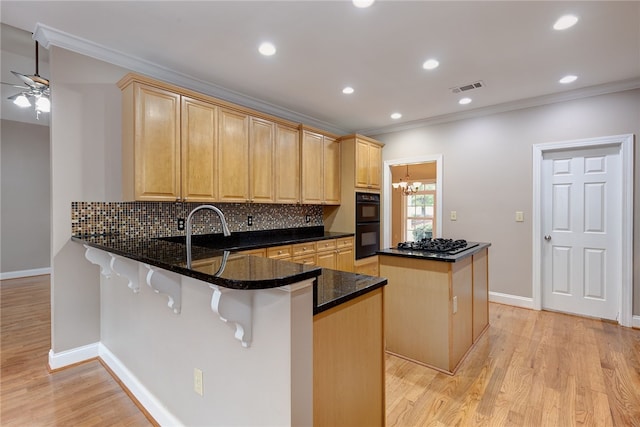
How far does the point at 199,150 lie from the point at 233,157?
0.39 m

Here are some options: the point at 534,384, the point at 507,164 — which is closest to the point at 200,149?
the point at 534,384

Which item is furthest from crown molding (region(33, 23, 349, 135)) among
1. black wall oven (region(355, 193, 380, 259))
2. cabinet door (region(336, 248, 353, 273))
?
cabinet door (region(336, 248, 353, 273))

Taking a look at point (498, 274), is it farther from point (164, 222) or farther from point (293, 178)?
point (164, 222)

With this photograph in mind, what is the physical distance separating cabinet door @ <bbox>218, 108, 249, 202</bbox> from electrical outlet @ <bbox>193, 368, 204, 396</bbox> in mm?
1914

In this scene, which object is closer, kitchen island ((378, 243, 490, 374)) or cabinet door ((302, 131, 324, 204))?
kitchen island ((378, 243, 490, 374))

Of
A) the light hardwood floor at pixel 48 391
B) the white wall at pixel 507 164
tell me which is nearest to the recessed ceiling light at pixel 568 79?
the white wall at pixel 507 164

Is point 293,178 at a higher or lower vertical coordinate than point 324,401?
higher

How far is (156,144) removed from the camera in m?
2.60

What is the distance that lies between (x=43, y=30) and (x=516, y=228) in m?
5.16

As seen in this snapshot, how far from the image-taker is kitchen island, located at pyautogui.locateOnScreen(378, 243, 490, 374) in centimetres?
229

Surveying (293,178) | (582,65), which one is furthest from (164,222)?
(582,65)

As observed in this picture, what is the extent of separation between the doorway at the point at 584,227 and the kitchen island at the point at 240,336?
3366 mm

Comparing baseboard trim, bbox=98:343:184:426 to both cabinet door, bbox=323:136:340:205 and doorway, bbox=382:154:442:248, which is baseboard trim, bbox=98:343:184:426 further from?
doorway, bbox=382:154:442:248

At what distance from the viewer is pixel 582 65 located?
281 cm
